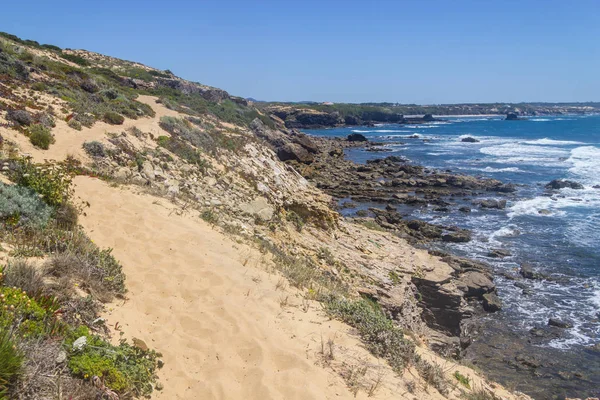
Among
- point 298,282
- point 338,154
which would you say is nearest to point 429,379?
point 298,282

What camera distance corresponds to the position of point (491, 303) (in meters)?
15.7

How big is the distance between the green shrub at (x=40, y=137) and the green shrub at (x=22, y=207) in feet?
16.3

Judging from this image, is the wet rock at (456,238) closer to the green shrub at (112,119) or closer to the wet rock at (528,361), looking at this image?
the wet rock at (528,361)

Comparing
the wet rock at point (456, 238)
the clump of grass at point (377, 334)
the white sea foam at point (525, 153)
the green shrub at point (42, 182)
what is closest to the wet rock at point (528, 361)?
the clump of grass at point (377, 334)

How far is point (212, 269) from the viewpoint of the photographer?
7930 mm

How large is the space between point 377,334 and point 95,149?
10771 mm

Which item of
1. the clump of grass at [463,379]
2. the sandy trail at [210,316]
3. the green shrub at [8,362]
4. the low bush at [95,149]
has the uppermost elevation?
the low bush at [95,149]

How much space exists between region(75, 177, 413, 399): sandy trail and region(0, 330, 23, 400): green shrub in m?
1.80

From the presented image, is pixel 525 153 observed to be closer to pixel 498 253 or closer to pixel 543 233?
pixel 543 233

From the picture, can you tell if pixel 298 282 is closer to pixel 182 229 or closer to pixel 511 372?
pixel 182 229

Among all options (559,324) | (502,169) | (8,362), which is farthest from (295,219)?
(502,169)

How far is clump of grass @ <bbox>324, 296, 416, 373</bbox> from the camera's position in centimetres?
632

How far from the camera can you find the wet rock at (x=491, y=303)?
1571 cm

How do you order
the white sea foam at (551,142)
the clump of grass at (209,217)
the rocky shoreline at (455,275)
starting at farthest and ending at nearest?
the white sea foam at (551,142), the rocky shoreline at (455,275), the clump of grass at (209,217)
